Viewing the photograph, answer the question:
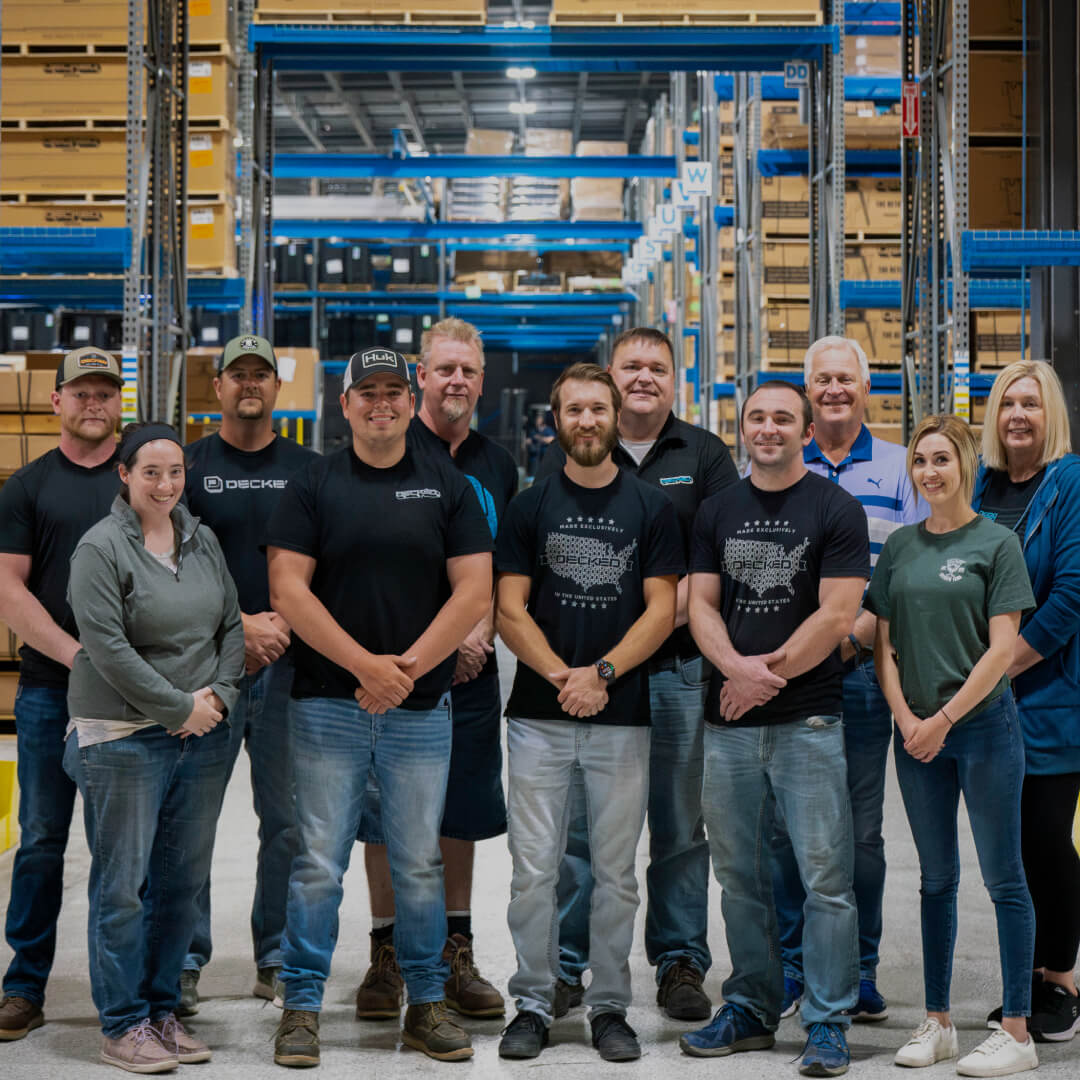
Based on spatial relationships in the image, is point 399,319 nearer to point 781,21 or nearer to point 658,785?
point 781,21

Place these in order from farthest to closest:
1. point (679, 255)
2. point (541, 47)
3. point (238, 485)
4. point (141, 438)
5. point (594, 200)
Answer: point (594, 200) → point (679, 255) → point (541, 47) → point (238, 485) → point (141, 438)

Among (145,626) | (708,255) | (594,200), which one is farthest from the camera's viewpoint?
(594,200)

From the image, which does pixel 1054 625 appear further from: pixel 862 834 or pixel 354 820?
pixel 354 820

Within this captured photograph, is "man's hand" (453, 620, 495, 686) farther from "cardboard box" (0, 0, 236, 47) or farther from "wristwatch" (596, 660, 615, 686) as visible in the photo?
"cardboard box" (0, 0, 236, 47)

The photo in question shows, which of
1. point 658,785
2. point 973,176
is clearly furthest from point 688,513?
point 973,176

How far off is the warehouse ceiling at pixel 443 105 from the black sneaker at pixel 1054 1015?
64.1ft

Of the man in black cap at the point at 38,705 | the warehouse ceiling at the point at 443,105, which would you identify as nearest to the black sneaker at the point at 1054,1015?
the man in black cap at the point at 38,705

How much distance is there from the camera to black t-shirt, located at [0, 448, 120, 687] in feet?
13.1

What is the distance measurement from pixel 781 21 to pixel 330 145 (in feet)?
69.0

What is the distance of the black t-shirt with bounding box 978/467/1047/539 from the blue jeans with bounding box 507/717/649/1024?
1.25m

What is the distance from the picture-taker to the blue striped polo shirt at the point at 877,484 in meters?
4.19

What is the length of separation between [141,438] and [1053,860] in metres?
2.82

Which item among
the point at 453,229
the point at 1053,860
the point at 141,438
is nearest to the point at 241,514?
the point at 141,438

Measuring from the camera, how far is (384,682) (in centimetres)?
371
